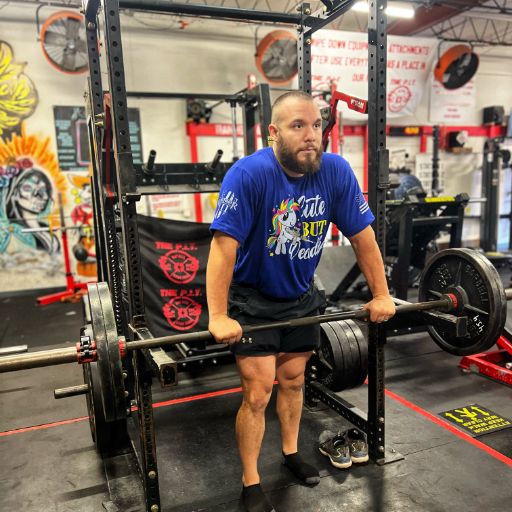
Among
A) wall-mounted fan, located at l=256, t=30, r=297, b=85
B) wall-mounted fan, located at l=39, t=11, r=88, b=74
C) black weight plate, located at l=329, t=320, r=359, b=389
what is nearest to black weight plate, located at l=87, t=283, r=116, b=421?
black weight plate, located at l=329, t=320, r=359, b=389

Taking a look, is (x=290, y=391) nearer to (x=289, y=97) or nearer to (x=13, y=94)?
(x=289, y=97)

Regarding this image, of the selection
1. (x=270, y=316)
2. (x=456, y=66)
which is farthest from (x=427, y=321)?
(x=456, y=66)

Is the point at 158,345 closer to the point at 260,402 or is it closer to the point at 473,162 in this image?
the point at 260,402

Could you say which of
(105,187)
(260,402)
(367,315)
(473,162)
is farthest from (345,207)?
(473,162)

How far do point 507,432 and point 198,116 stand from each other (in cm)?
500

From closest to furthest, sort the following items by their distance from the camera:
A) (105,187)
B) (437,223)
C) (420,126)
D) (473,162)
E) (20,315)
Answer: (105,187) < (437,223) < (20,315) < (420,126) < (473,162)

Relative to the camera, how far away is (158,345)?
1.41m

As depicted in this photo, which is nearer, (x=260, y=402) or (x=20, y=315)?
(x=260, y=402)

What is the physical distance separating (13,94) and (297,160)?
524 centimetres

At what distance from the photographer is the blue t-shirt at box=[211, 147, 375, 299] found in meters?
1.48

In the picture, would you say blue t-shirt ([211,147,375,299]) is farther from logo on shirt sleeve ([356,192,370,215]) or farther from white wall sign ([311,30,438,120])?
white wall sign ([311,30,438,120])

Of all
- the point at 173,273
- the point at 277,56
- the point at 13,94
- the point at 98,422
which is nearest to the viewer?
the point at 98,422

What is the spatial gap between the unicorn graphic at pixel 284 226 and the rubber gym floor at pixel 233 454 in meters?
1.02

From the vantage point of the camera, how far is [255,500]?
5.34 feet
